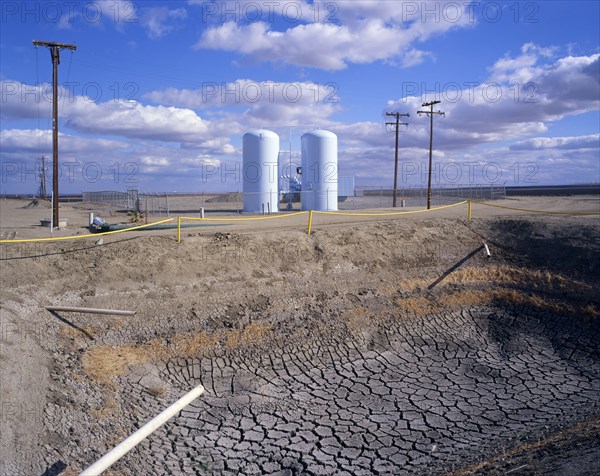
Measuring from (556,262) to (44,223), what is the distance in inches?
865

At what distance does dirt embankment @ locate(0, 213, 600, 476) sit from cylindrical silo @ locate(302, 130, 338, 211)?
19.2m

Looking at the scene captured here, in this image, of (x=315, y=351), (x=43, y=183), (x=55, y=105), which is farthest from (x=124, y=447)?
(x=43, y=183)

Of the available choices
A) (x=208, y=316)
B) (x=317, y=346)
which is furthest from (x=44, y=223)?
(x=317, y=346)

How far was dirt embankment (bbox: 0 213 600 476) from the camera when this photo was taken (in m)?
9.87

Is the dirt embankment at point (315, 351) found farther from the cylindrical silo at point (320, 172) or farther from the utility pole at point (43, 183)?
the utility pole at point (43, 183)

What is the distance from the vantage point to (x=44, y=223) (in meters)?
24.6

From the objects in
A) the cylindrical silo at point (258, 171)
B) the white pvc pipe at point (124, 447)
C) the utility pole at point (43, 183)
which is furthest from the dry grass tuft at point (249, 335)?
the utility pole at point (43, 183)

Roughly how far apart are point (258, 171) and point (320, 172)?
4.89 m

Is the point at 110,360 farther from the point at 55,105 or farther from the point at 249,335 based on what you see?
the point at 55,105

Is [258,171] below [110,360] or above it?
above

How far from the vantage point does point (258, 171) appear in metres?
38.3

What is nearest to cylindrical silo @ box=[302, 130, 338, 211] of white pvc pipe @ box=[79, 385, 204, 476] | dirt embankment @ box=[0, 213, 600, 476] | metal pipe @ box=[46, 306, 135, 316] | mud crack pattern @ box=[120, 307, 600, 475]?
dirt embankment @ box=[0, 213, 600, 476]

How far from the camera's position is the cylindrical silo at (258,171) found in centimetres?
3822

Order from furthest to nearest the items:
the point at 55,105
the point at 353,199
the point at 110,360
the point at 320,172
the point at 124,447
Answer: the point at 353,199 < the point at 320,172 < the point at 55,105 < the point at 110,360 < the point at 124,447
